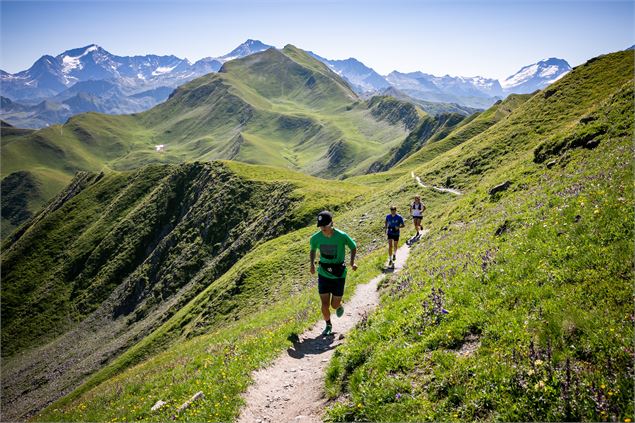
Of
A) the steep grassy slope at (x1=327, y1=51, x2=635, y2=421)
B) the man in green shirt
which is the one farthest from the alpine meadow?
the man in green shirt

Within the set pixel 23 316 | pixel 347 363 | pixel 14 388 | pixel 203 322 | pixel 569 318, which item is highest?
pixel 569 318

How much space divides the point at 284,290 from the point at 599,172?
1232 inches

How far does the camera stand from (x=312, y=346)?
15477mm

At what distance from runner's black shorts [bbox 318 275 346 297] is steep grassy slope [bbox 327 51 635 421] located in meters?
1.78

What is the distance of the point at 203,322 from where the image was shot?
45375 mm

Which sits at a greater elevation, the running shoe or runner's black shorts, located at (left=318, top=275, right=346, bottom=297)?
runner's black shorts, located at (left=318, top=275, right=346, bottom=297)

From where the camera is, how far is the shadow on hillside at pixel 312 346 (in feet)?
48.8

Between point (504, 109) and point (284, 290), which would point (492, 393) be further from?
point (504, 109)

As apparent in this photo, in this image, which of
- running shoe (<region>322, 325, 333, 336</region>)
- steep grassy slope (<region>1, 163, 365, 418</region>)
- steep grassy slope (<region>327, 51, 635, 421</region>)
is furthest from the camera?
steep grassy slope (<region>1, 163, 365, 418</region>)

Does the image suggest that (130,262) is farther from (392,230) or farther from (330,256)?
(330,256)

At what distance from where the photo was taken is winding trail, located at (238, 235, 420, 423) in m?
11.2

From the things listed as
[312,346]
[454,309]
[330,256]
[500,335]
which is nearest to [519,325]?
[500,335]

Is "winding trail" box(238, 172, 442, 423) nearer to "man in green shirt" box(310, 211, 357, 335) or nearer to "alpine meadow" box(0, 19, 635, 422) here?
"alpine meadow" box(0, 19, 635, 422)

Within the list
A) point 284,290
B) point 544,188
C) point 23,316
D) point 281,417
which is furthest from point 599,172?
point 23,316
